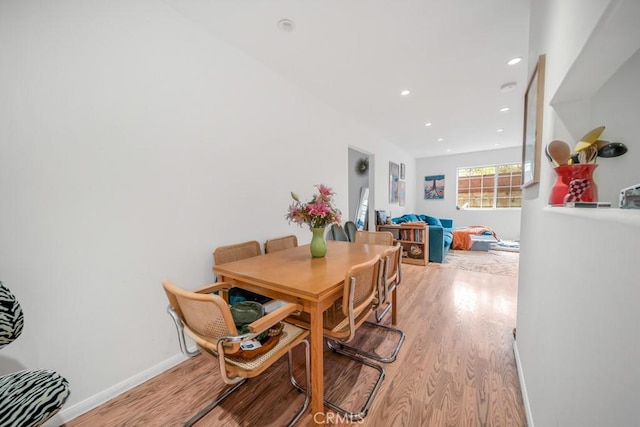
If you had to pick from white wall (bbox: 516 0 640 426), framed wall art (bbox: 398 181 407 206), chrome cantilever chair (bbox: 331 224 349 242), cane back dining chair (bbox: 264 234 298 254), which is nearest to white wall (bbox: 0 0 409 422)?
cane back dining chair (bbox: 264 234 298 254)

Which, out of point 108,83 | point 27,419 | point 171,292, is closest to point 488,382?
point 171,292

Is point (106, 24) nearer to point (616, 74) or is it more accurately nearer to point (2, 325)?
point (2, 325)

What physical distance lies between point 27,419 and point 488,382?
88.5 inches

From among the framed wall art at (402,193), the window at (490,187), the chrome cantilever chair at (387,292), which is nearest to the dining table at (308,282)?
the chrome cantilever chair at (387,292)

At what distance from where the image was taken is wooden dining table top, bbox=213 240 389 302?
1.18 m

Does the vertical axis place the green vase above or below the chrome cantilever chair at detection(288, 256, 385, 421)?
above

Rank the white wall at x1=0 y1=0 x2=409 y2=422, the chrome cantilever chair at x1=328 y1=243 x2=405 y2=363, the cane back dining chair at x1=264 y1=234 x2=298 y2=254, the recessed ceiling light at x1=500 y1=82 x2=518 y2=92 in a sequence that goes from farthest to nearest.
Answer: the recessed ceiling light at x1=500 y1=82 x2=518 y2=92 → the cane back dining chair at x1=264 y1=234 x2=298 y2=254 → the chrome cantilever chair at x1=328 y1=243 x2=405 y2=363 → the white wall at x1=0 y1=0 x2=409 y2=422

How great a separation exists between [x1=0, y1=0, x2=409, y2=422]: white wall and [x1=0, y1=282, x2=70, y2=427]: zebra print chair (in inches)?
10.7

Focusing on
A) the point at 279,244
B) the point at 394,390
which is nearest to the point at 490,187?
the point at 279,244

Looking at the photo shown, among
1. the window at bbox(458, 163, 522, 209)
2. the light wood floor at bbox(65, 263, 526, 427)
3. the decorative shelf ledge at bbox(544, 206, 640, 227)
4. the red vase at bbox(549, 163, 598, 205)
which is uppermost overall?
the window at bbox(458, 163, 522, 209)

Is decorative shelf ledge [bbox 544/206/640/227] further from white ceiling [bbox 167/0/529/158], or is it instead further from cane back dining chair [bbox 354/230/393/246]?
white ceiling [bbox 167/0/529/158]

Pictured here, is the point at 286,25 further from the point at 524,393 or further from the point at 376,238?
the point at 524,393

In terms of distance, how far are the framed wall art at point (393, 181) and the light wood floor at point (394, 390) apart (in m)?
3.69

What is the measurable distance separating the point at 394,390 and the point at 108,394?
5.77 feet
